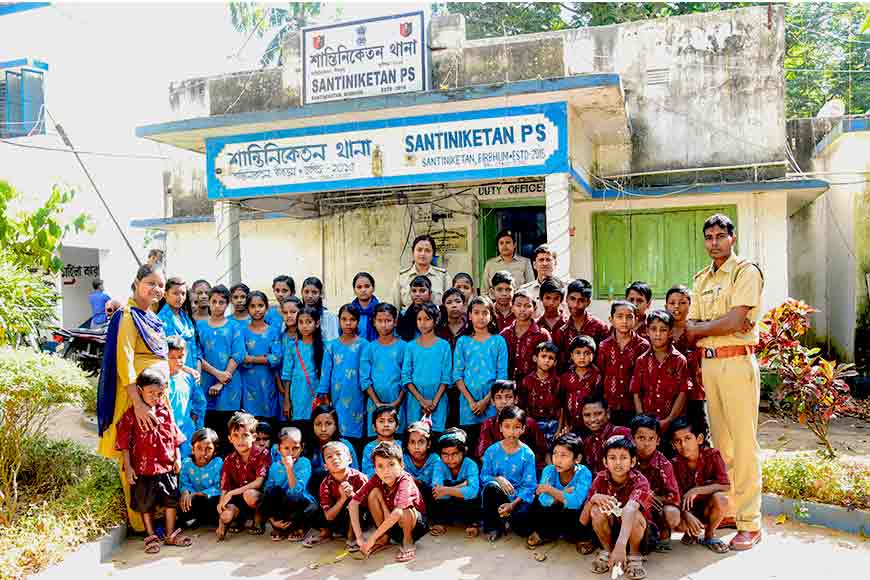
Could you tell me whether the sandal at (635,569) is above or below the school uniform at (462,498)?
below

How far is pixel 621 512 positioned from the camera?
A: 13.0 ft

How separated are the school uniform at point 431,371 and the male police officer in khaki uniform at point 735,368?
165 cm

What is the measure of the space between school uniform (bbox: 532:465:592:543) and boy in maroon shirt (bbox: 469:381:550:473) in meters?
0.36

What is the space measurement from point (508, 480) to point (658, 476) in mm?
900

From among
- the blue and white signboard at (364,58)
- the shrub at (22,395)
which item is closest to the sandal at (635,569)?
the shrub at (22,395)

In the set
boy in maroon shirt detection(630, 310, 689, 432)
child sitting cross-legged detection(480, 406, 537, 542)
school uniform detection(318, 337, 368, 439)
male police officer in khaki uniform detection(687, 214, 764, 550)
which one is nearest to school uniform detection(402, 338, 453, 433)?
school uniform detection(318, 337, 368, 439)

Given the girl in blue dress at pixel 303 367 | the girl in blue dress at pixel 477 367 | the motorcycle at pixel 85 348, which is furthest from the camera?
the motorcycle at pixel 85 348

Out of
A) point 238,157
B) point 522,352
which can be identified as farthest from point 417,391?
point 238,157

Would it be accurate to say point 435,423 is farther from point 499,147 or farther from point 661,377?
point 499,147

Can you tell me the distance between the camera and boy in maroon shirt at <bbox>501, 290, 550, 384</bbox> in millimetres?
5094

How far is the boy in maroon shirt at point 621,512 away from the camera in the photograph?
3879 mm

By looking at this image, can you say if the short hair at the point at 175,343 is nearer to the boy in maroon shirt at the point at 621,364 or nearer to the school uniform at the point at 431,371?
the school uniform at the point at 431,371

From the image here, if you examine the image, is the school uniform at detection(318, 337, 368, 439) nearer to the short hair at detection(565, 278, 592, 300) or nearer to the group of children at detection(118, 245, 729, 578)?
the group of children at detection(118, 245, 729, 578)

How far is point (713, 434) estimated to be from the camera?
4500 mm
